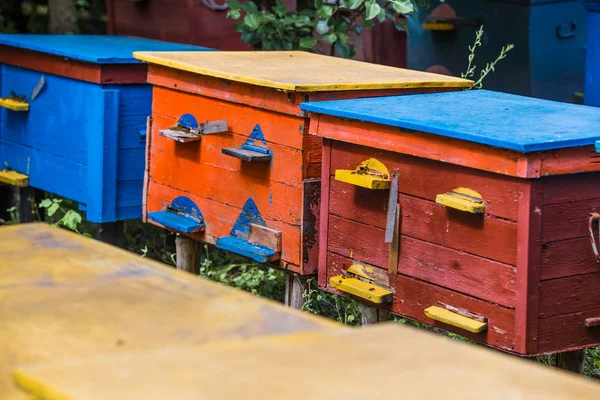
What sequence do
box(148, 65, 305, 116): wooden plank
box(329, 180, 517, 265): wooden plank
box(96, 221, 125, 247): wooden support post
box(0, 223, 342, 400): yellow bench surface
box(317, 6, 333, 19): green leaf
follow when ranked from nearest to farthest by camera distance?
box(0, 223, 342, 400): yellow bench surface
box(329, 180, 517, 265): wooden plank
box(148, 65, 305, 116): wooden plank
box(317, 6, 333, 19): green leaf
box(96, 221, 125, 247): wooden support post

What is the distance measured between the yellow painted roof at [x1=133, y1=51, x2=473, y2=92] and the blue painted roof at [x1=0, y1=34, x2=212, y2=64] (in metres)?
0.44

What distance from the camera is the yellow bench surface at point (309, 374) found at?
4.17 feet

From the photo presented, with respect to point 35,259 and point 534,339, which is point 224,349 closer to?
point 35,259

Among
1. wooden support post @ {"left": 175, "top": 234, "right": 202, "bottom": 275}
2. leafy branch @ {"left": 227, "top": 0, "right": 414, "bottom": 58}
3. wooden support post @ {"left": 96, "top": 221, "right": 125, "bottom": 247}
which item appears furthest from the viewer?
wooden support post @ {"left": 96, "top": 221, "right": 125, "bottom": 247}

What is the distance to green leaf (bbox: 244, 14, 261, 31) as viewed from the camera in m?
5.25

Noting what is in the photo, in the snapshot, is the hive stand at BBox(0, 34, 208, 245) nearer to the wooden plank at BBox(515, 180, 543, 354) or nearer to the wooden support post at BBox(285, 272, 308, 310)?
the wooden support post at BBox(285, 272, 308, 310)

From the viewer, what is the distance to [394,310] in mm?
3404

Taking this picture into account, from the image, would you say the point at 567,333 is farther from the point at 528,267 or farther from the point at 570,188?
the point at 570,188

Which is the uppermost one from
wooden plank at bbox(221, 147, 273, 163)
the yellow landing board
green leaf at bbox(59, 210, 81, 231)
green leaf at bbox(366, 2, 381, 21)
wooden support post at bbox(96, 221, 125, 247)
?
green leaf at bbox(366, 2, 381, 21)

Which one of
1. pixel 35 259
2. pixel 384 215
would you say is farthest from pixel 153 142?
pixel 35 259

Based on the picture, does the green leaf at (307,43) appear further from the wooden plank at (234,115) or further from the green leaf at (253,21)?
the wooden plank at (234,115)

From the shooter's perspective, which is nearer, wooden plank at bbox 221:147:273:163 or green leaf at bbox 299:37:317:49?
wooden plank at bbox 221:147:273:163

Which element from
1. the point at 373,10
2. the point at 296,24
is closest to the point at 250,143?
the point at 373,10

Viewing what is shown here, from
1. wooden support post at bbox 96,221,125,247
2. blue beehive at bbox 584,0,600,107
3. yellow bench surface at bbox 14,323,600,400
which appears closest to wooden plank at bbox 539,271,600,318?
yellow bench surface at bbox 14,323,600,400
